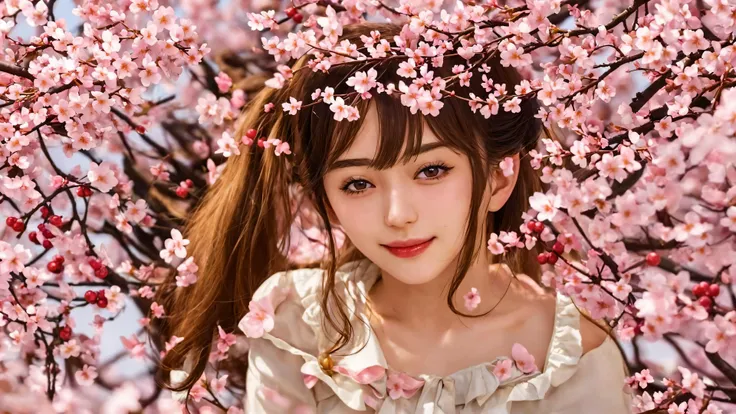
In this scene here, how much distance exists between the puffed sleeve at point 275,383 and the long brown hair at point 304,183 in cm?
14

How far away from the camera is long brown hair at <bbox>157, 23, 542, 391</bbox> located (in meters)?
2.12

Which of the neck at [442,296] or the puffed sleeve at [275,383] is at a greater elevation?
the neck at [442,296]

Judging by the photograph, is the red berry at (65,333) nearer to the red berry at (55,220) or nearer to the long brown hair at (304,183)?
the long brown hair at (304,183)

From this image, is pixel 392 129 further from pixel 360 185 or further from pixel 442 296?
pixel 442 296

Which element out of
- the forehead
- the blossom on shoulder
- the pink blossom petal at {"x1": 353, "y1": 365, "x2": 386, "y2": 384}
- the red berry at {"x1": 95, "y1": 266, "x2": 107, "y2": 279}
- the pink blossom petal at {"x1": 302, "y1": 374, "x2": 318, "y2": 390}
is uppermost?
the forehead

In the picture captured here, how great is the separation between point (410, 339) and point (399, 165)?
1.79ft

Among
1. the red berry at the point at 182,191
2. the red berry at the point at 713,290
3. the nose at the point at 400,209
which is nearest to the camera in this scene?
the red berry at the point at 713,290

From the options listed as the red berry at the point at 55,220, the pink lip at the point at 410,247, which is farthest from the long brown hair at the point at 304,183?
the red berry at the point at 55,220

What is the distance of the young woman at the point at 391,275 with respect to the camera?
83.4 inches

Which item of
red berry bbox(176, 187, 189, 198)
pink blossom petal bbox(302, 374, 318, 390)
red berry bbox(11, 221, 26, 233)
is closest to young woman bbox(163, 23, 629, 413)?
pink blossom petal bbox(302, 374, 318, 390)

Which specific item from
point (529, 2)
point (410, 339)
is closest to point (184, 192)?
point (410, 339)

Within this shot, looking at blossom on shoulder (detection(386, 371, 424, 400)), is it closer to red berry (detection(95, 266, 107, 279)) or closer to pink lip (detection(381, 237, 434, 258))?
pink lip (detection(381, 237, 434, 258))

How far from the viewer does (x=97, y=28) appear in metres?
2.39

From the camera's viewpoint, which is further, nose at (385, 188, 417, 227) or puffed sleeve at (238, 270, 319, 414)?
puffed sleeve at (238, 270, 319, 414)
